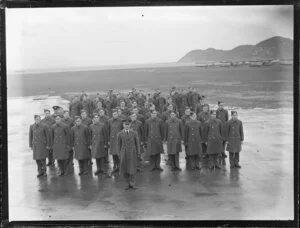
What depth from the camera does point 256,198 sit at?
35.4 feet

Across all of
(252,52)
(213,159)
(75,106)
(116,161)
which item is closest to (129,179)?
(116,161)

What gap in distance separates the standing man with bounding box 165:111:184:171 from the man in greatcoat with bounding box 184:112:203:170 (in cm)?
15

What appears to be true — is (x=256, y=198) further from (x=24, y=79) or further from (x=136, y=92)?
(x=24, y=79)

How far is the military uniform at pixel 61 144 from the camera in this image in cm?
1135

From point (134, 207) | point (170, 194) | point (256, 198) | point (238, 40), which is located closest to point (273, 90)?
point (238, 40)

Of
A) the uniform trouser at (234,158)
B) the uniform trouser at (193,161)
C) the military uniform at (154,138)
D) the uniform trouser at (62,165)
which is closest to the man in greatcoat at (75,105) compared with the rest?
the uniform trouser at (62,165)

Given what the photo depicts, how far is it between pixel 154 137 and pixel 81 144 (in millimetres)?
1547

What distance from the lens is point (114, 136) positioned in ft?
37.4

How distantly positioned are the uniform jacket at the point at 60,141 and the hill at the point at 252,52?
2.83 meters

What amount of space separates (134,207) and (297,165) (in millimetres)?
3360

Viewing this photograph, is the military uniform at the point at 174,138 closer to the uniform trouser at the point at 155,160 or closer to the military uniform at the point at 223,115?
the uniform trouser at the point at 155,160

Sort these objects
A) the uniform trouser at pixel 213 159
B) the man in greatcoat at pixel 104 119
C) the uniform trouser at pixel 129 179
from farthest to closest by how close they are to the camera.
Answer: the man in greatcoat at pixel 104 119
the uniform trouser at pixel 213 159
the uniform trouser at pixel 129 179

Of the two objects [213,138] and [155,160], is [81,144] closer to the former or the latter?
[155,160]

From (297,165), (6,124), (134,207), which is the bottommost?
(134,207)
